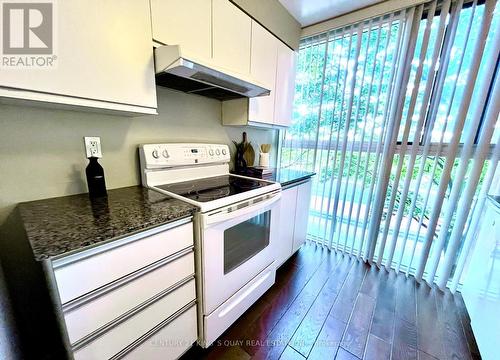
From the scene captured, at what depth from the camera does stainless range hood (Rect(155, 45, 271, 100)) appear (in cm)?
93

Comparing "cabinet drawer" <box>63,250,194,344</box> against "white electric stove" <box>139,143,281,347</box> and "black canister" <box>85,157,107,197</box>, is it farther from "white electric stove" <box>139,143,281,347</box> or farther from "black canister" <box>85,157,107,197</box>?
"black canister" <box>85,157,107,197</box>

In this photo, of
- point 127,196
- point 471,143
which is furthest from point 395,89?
point 127,196

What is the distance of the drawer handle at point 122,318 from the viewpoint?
2.18ft

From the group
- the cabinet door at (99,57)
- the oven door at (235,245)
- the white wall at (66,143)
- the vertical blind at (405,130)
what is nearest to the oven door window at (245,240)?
the oven door at (235,245)

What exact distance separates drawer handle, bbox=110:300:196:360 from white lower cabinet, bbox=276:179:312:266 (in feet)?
2.73

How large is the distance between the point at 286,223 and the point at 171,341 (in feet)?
3.80

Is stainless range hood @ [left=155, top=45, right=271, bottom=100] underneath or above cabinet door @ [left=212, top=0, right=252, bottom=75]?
underneath

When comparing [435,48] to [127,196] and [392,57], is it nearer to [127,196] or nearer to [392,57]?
[392,57]

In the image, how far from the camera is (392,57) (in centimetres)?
168

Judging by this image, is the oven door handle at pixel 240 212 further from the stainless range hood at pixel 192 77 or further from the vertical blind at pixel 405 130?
the vertical blind at pixel 405 130

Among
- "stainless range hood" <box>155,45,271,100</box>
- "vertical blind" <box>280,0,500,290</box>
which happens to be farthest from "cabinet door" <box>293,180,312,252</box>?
"stainless range hood" <box>155,45,271,100</box>

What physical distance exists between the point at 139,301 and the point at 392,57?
97.9 inches

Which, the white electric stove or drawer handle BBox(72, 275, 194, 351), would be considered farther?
the white electric stove

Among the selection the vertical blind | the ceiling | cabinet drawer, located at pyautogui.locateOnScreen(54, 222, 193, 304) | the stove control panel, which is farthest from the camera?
the ceiling
